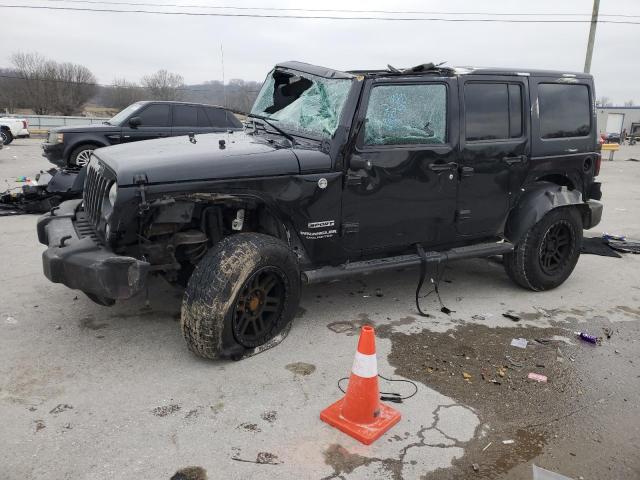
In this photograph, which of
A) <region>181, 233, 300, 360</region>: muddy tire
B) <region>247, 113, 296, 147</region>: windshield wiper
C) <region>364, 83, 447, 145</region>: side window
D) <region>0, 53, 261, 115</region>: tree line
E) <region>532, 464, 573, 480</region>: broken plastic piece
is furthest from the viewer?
<region>0, 53, 261, 115</region>: tree line

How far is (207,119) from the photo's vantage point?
11.5 metres

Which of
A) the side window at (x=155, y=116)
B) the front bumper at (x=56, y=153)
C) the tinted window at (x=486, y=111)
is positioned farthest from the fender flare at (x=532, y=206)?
the front bumper at (x=56, y=153)

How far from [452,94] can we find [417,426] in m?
2.68

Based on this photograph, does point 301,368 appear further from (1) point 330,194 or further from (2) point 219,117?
(2) point 219,117

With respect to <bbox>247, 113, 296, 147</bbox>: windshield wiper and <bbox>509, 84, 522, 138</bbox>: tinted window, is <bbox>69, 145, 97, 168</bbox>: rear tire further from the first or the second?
<bbox>509, 84, 522, 138</bbox>: tinted window

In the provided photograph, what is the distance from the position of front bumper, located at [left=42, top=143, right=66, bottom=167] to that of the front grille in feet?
23.9

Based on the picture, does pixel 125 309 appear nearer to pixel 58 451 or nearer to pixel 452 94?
pixel 58 451

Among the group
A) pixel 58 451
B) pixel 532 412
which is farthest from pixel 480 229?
pixel 58 451

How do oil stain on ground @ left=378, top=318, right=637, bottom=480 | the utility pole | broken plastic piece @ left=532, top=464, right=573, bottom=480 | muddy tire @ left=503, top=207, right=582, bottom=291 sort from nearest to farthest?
broken plastic piece @ left=532, top=464, right=573, bottom=480 < oil stain on ground @ left=378, top=318, right=637, bottom=480 < muddy tire @ left=503, top=207, right=582, bottom=291 < the utility pole

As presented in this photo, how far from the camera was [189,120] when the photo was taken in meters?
11.3

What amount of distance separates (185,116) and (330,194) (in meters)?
8.23

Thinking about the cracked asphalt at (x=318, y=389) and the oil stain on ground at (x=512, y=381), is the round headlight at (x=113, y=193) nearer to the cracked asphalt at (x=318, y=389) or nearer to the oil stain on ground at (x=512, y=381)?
the cracked asphalt at (x=318, y=389)

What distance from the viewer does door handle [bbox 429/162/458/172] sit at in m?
4.29

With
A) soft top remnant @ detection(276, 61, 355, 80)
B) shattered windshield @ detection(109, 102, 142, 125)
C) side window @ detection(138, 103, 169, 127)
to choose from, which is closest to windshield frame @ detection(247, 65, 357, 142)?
soft top remnant @ detection(276, 61, 355, 80)
